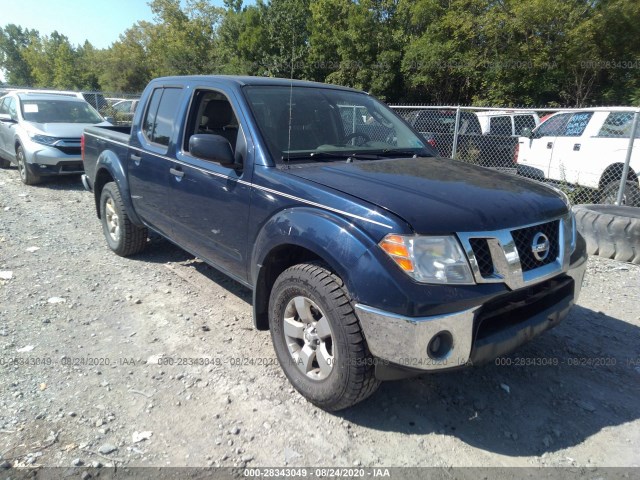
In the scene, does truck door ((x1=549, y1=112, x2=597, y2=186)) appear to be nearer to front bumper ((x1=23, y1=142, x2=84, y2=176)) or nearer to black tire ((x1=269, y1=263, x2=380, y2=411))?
black tire ((x1=269, y1=263, x2=380, y2=411))

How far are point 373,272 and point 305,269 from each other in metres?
0.52

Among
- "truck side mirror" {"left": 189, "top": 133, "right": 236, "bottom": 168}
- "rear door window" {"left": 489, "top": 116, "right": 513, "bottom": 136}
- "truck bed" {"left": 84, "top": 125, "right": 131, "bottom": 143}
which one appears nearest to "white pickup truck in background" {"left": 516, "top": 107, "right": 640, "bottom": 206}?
"rear door window" {"left": 489, "top": 116, "right": 513, "bottom": 136}

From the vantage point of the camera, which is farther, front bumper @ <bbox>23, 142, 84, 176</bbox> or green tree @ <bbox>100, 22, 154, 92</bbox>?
green tree @ <bbox>100, 22, 154, 92</bbox>

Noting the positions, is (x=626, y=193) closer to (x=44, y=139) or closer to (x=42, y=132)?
(x=44, y=139)

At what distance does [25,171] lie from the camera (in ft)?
29.6

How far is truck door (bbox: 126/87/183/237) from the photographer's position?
157 inches

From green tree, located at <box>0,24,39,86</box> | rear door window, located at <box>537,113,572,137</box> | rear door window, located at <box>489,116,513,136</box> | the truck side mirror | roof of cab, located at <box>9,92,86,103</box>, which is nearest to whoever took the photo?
the truck side mirror

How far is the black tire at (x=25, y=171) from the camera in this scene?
886 cm

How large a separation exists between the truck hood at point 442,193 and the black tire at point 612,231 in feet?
9.61

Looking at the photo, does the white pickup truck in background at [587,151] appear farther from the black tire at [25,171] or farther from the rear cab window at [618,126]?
the black tire at [25,171]

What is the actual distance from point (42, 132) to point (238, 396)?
8315 mm

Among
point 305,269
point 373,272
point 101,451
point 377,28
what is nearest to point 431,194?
point 373,272

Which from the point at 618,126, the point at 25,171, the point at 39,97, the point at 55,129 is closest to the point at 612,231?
the point at 618,126

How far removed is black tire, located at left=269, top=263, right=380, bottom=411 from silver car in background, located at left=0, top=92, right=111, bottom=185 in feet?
22.6
